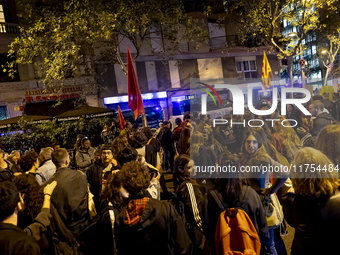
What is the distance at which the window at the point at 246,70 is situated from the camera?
913 inches

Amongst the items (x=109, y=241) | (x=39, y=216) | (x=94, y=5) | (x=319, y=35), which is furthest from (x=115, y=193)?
(x=319, y=35)

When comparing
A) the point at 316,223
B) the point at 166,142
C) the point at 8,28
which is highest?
the point at 8,28

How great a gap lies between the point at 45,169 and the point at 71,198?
3.73 feet

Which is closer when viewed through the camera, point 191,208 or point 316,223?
point 316,223

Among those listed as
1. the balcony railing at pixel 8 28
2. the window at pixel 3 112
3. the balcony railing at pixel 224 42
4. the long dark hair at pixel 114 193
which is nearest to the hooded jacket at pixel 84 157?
the long dark hair at pixel 114 193

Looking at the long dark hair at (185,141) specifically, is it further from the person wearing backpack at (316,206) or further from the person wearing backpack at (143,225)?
the person wearing backpack at (316,206)

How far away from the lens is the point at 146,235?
226cm

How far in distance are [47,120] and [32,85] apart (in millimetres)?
5634

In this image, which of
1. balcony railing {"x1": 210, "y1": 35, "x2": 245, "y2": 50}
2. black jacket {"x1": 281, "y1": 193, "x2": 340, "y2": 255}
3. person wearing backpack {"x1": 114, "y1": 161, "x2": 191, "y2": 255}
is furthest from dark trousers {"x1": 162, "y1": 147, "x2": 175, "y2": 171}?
balcony railing {"x1": 210, "y1": 35, "x2": 245, "y2": 50}

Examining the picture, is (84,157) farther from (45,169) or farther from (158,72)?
(158,72)

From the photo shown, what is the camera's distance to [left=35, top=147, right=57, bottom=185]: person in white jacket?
399cm

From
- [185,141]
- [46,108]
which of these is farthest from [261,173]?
[46,108]

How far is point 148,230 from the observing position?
7.40 feet

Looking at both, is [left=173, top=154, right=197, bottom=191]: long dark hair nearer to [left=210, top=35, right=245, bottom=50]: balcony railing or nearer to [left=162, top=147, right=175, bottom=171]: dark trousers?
[left=162, top=147, right=175, bottom=171]: dark trousers
